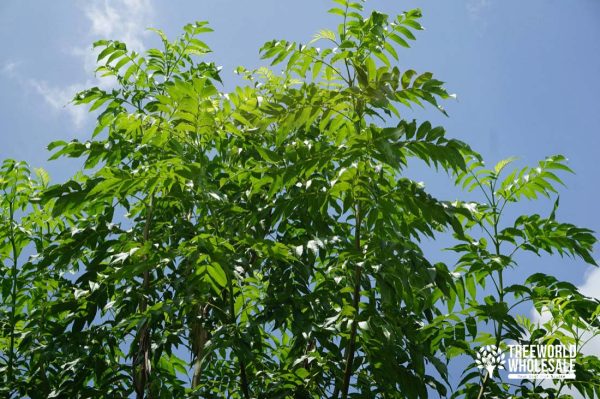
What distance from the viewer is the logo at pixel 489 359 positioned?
8.16ft

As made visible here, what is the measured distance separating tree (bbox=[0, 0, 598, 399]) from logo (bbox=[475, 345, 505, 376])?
0.05 meters

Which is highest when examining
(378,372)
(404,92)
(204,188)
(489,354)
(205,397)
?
(404,92)

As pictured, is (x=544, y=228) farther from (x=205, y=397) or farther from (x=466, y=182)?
(x=205, y=397)

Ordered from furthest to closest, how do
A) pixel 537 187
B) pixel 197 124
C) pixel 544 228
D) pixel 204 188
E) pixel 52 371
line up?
1. pixel 52 371
2. pixel 537 187
3. pixel 544 228
4. pixel 197 124
5. pixel 204 188

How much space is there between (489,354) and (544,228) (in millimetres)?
513

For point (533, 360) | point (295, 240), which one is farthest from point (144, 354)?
point (533, 360)

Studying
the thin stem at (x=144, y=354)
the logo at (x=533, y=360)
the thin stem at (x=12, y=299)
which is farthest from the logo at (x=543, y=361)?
the thin stem at (x=12, y=299)

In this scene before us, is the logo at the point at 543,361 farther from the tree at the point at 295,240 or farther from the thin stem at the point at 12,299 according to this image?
the thin stem at the point at 12,299

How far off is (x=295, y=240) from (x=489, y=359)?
0.86 metres

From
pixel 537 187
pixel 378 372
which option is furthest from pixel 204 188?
pixel 537 187

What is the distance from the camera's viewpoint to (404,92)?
7.09 ft

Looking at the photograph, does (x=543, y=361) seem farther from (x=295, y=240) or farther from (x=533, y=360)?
(x=295, y=240)

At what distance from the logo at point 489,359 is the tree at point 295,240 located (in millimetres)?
50

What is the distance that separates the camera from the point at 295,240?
268cm
